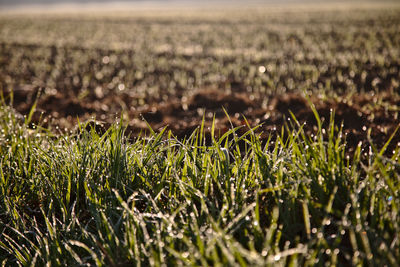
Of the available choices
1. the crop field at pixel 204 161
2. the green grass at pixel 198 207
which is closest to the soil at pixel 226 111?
the crop field at pixel 204 161

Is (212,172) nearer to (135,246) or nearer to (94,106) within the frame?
(135,246)

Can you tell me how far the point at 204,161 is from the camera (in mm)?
1966

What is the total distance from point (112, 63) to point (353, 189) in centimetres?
751

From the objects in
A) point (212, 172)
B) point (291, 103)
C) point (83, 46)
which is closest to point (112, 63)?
point (83, 46)

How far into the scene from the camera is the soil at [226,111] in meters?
3.08

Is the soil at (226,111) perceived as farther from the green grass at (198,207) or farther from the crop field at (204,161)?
the green grass at (198,207)

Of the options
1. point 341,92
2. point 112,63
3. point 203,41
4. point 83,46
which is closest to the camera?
point 341,92

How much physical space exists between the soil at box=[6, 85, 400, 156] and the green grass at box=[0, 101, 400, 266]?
2.12 ft

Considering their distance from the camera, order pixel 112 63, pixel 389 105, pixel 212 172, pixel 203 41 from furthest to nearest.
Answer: pixel 203 41 < pixel 112 63 < pixel 389 105 < pixel 212 172

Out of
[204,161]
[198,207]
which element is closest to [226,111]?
[204,161]

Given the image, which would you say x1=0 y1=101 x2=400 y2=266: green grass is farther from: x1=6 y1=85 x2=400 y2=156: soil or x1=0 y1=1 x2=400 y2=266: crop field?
x1=6 y1=85 x2=400 y2=156: soil

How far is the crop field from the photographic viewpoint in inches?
57.6

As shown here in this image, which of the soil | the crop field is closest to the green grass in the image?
the crop field

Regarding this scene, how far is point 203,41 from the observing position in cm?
1218
